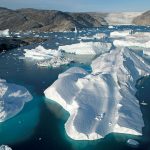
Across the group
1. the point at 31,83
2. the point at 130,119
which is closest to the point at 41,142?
the point at 130,119

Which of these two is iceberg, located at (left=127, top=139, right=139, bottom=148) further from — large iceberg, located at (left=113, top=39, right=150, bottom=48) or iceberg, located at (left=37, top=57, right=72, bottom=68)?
large iceberg, located at (left=113, top=39, right=150, bottom=48)

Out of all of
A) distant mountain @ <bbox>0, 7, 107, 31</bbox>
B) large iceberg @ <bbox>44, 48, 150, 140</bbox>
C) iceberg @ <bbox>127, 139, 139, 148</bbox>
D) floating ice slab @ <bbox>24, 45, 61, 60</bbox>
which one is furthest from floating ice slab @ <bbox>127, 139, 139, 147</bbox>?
distant mountain @ <bbox>0, 7, 107, 31</bbox>

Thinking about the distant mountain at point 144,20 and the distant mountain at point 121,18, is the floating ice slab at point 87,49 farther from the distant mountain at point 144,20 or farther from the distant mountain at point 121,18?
the distant mountain at point 121,18

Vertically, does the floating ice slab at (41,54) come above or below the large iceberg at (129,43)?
above

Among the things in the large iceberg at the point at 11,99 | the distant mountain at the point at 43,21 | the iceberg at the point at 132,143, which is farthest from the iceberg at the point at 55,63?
the distant mountain at the point at 43,21

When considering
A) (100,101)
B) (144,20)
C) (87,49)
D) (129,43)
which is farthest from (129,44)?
(144,20)

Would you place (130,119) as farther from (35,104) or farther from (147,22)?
(147,22)
